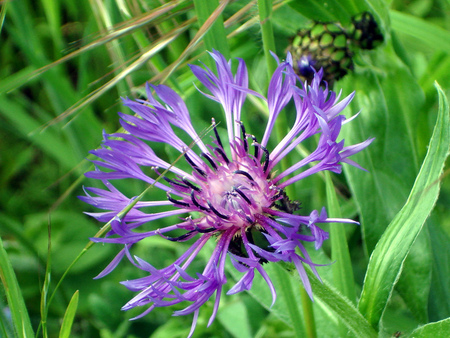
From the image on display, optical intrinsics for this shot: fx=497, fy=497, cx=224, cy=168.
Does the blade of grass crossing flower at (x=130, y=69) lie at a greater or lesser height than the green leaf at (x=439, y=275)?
greater

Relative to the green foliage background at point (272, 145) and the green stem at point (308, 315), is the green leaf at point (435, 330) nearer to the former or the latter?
the green foliage background at point (272, 145)

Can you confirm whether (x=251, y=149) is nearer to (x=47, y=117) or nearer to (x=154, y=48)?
(x=154, y=48)

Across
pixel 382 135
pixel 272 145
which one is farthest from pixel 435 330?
pixel 272 145

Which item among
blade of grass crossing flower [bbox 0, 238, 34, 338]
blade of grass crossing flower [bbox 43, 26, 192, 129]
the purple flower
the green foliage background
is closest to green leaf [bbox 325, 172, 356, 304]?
the green foliage background

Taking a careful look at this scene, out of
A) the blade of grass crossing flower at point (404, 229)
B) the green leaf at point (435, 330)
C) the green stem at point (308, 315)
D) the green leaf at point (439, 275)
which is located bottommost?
the green leaf at point (439, 275)

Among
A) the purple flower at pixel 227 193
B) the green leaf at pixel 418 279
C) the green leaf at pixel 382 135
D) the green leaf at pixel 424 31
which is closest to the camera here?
the purple flower at pixel 227 193

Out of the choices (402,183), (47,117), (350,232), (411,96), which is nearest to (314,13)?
(411,96)

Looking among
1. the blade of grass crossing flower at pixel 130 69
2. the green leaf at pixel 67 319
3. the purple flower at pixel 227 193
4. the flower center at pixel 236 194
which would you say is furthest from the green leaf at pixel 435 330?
the blade of grass crossing flower at pixel 130 69
